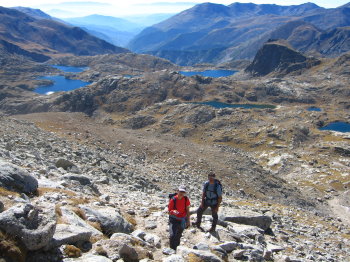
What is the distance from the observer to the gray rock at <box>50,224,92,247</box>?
10.5 metres

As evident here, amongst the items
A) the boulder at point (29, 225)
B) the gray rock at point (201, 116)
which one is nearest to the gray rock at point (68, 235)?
the boulder at point (29, 225)

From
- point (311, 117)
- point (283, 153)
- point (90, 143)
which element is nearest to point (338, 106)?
point (311, 117)

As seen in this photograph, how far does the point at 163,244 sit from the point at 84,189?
884cm

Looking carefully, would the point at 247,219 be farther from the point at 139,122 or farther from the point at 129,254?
the point at 139,122

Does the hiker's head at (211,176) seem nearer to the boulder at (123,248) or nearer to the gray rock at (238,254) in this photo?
the gray rock at (238,254)

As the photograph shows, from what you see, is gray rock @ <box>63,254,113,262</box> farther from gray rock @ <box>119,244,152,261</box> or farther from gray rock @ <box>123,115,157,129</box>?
gray rock @ <box>123,115,157,129</box>

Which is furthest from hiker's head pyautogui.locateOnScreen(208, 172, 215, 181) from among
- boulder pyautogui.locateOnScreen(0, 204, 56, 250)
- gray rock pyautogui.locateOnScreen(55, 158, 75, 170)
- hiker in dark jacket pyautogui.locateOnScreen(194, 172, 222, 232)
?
gray rock pyautogui.locateOnScreen(55, 158, 75, 170)

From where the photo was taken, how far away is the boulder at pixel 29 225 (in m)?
9.46

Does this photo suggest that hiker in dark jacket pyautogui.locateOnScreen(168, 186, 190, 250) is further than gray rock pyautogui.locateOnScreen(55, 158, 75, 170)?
No

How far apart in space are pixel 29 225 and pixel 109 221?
491 centimetres

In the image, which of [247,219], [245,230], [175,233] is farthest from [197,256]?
[247,219]

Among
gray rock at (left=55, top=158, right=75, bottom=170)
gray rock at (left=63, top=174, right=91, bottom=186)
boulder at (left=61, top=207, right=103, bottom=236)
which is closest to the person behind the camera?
boulder at (left=61, top=207, right=103, bottom=236)

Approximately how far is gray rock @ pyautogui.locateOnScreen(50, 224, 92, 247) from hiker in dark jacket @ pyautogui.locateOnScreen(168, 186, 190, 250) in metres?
3.79

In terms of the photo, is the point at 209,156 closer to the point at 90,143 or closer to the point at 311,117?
the point at 90,143
